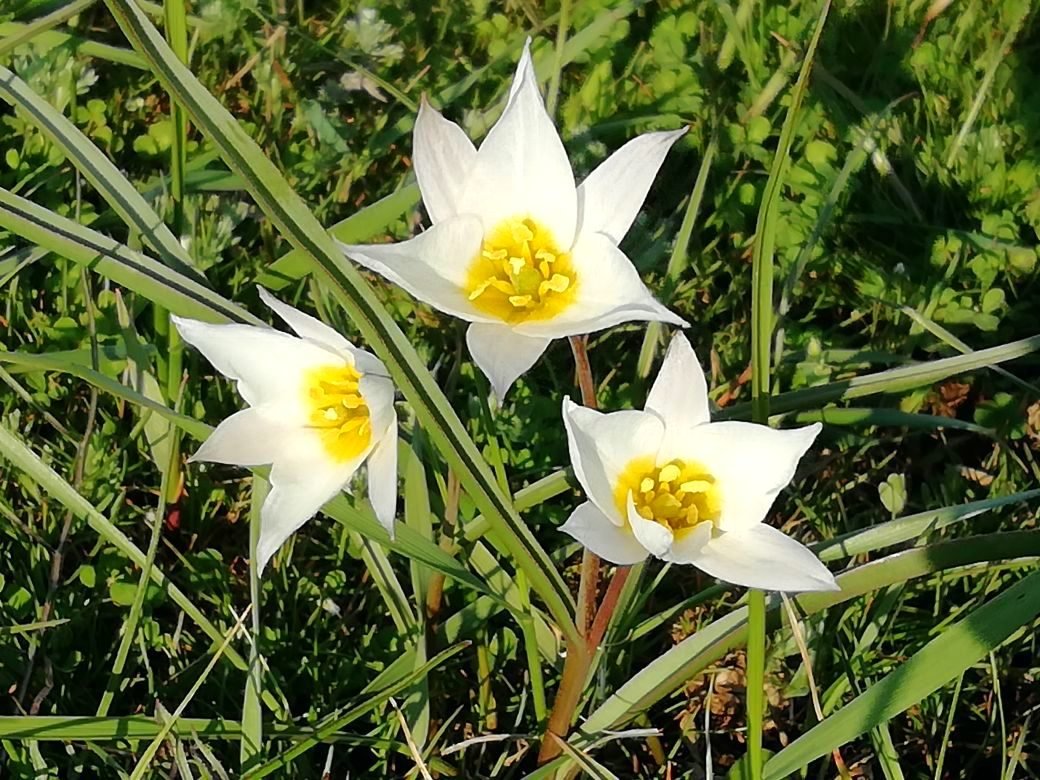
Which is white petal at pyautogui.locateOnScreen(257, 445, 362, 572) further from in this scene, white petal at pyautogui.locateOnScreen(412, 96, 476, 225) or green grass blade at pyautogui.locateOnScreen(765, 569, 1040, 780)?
green grass blade at pyautogui.locateOnScreen(765, 569, 1040, 780)

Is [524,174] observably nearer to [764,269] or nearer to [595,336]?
[764,269]

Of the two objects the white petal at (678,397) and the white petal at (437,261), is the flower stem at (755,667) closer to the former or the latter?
the white petal at (678,397)

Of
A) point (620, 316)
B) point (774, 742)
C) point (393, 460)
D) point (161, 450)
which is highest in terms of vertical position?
point (620, 316)

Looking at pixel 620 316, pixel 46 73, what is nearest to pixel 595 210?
pixel 620 316

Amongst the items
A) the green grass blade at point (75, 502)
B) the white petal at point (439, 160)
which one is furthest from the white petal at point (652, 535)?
the green grass blade at point (75, 502)

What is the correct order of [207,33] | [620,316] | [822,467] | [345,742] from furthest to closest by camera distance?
[207,33] < [822,467] < [345,742] < [620,316]

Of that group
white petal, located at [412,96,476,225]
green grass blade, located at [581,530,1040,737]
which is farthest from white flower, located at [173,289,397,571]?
green grass blade, located at [581,530,1040,737]

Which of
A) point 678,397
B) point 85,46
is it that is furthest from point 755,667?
point 85,46

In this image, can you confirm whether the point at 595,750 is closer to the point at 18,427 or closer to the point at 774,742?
the point at 774,742
